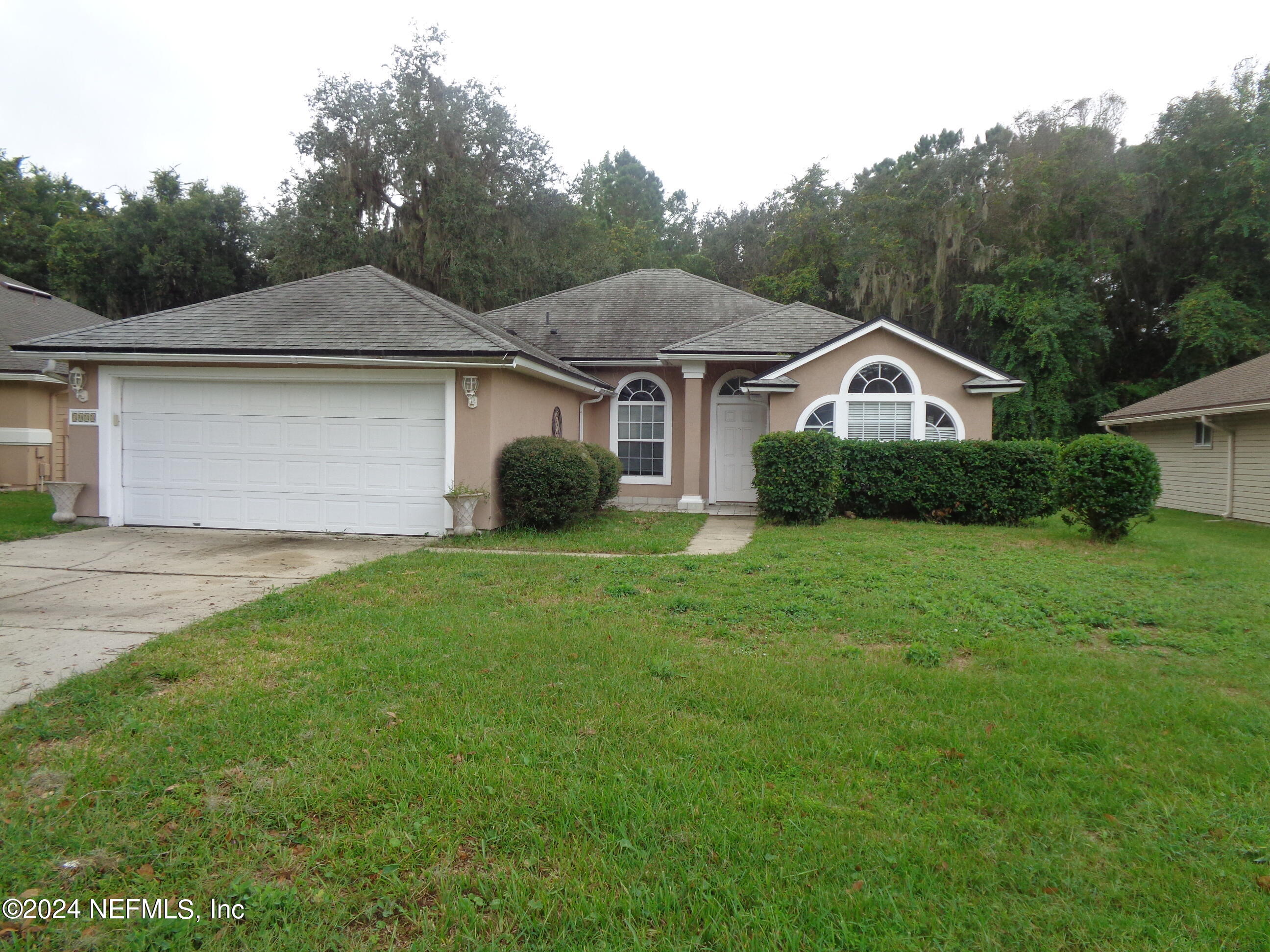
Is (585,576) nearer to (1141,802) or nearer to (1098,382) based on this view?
(1141,802)

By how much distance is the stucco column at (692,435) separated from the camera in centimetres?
1412

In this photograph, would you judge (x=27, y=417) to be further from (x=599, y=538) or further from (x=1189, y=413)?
(x=1189, y=413)

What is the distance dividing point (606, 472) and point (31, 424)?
43.1ft

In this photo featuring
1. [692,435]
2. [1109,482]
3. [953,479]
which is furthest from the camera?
[692,435]

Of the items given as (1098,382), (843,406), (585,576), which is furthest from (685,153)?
(585,576)

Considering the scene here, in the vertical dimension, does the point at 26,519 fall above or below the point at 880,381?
below

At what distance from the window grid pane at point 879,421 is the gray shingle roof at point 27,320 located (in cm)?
1579

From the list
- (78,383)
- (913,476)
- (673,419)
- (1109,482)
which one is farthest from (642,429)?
(78,383)

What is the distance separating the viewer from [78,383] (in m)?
10.7

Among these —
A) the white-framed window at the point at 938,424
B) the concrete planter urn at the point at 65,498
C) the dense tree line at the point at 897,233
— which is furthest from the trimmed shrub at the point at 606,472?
the dense tree line at the point at 897,233

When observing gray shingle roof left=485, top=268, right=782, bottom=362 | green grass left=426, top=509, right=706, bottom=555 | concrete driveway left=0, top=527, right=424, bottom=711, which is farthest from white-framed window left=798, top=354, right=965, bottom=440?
concrete driveway left=0, top=527, right=424, bottom=711

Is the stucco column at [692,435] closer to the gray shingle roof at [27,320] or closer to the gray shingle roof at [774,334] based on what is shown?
the gray shingle roof at [774,334]

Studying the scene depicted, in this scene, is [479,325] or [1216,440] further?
[1216,440]

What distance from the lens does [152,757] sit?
134 inches
